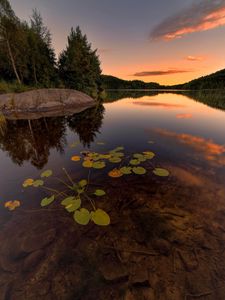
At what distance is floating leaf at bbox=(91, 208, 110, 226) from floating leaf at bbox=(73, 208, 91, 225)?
3.2 inches

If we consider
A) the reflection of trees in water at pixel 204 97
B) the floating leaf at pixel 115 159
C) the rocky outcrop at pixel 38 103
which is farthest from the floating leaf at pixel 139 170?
the reflection of trees in water at pixel 204 97

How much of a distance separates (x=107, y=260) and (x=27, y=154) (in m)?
4.41

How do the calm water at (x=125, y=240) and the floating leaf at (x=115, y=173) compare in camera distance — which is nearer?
the calm water at (x=125, y=240)

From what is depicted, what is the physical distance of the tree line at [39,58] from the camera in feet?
59.6

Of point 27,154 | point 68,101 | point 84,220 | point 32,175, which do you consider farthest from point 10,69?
point 84,220

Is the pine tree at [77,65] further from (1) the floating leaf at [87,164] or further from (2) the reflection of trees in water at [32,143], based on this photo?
(1) the floating leaf at [87,164]

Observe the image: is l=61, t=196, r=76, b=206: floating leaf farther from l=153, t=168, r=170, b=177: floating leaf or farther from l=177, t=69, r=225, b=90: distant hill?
l=177, t=69, r=225, b=90: distant hill

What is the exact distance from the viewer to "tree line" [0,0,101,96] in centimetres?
1817

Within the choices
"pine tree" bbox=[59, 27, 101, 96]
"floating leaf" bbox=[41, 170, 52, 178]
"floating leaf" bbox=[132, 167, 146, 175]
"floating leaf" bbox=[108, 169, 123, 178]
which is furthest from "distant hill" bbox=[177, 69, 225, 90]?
"floating leaf" bbox=[41, 170, 52, 178]

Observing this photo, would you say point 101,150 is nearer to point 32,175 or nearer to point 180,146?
point 32,175

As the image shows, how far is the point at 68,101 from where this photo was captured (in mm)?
16422

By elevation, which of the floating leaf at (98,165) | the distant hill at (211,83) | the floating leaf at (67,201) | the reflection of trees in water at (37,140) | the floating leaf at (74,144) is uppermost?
the distant hill at (211,83)

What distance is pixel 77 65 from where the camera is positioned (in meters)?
24.7

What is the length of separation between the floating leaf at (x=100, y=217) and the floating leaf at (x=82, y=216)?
0.08 metres
